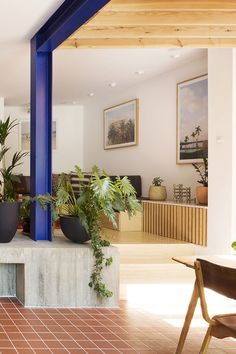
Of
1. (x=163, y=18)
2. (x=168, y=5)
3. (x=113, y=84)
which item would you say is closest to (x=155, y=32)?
(x=163, y=18)

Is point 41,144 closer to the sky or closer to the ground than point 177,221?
closer to the sky

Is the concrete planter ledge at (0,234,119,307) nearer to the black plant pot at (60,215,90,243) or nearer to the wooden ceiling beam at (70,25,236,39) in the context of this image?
the black plant pot at (60,215,90,243)

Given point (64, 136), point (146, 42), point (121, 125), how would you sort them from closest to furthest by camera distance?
1. point (146, 42)
2. point (121, 125)
3. point (64, 136)

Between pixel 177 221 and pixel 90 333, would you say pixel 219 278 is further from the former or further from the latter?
pixel 177 221

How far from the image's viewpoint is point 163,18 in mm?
4652

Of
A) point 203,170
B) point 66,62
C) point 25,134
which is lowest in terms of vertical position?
point 203,170

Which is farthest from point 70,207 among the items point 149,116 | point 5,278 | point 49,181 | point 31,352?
point 149,116

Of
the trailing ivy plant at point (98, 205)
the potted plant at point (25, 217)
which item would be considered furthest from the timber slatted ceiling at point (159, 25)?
the potted plant at point (25, 217)

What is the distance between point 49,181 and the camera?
541 centimetres

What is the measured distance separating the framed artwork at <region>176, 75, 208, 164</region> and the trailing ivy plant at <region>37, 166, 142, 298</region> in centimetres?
306

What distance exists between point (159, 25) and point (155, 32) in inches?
8.1

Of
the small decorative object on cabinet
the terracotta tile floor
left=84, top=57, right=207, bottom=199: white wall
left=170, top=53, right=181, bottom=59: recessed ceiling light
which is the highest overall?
left=170, top=53, right=181, bottom=59: recessed ceiling light

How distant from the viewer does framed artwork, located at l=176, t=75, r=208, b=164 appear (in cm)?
775

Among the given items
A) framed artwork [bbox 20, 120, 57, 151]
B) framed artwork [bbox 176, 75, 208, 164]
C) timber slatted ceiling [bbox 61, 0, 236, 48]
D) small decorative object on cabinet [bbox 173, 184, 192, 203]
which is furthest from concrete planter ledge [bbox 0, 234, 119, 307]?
framed artwork [bbox 20, 120, 57, 151]
